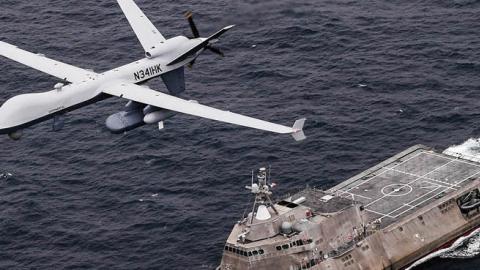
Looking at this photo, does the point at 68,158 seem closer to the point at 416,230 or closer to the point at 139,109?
the point at 139,109

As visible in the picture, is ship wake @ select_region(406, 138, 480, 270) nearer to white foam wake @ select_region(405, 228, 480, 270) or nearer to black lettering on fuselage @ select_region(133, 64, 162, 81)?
white foam wake @ select_region(405, 228, 480, 270)

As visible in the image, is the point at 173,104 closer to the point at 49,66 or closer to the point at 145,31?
the point at 145,31

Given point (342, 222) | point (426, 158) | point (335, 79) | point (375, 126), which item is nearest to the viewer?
point (342, 222)

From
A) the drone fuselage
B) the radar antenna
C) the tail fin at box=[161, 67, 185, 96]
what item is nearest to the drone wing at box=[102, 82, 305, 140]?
the drone fuselage

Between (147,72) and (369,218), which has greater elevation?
(147,72)

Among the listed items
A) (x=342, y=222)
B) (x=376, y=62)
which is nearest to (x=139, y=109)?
(x=342, y=222)

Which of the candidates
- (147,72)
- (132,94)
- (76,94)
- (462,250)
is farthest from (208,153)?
(462,250)
